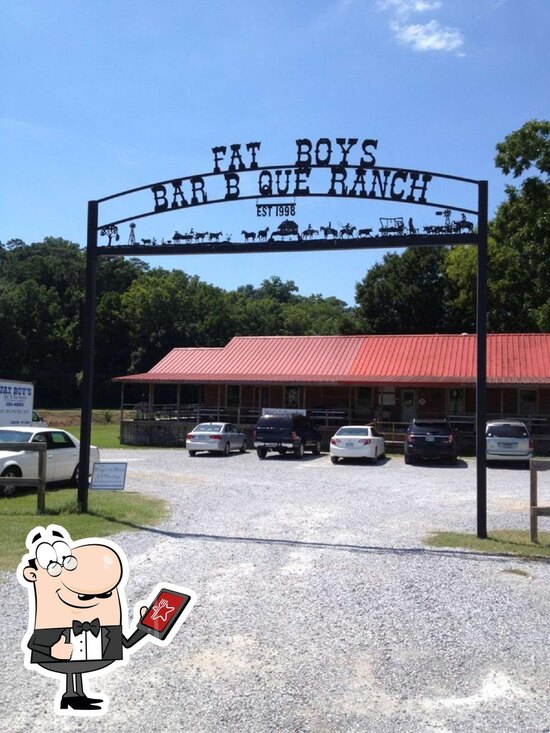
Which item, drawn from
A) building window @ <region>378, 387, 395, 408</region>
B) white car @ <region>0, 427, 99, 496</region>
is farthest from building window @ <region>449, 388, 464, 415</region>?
white car @ <region>0, 427, 99, 496</region>

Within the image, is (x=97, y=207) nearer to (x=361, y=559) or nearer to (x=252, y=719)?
(x=361, y=559)

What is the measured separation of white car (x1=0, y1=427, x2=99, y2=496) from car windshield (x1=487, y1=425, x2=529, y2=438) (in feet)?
46.7

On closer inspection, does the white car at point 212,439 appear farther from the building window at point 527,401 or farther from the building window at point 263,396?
the building window at point 527,401

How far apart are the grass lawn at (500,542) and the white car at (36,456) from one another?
807 cm

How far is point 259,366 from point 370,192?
2696 cm

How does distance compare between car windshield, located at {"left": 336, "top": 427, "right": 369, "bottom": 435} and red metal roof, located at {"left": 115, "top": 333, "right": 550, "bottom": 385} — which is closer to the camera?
car windshield, located at {"left": 336, "top": 427, "right": 369, "bottom": 435}

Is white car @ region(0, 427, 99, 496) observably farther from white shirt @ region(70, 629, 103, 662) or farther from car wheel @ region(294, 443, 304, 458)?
car wheel @ region(294, 443, 304, 458)

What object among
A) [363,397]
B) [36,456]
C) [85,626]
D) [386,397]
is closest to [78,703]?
[85,626]

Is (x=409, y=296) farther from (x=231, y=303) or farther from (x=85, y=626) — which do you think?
(x=85, y=626)

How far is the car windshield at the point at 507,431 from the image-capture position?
25.3 m

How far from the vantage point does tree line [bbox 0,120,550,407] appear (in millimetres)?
31500

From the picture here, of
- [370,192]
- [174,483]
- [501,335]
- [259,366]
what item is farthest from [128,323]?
[370,192]

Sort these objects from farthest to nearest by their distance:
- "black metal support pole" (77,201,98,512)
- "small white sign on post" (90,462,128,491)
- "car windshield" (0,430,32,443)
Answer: "car windshield" (0,430,32,443), "small white sign on post" (90,462,128,491), "black metal support pole" (77,201,98,512)

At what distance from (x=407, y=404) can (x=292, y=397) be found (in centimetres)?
590
